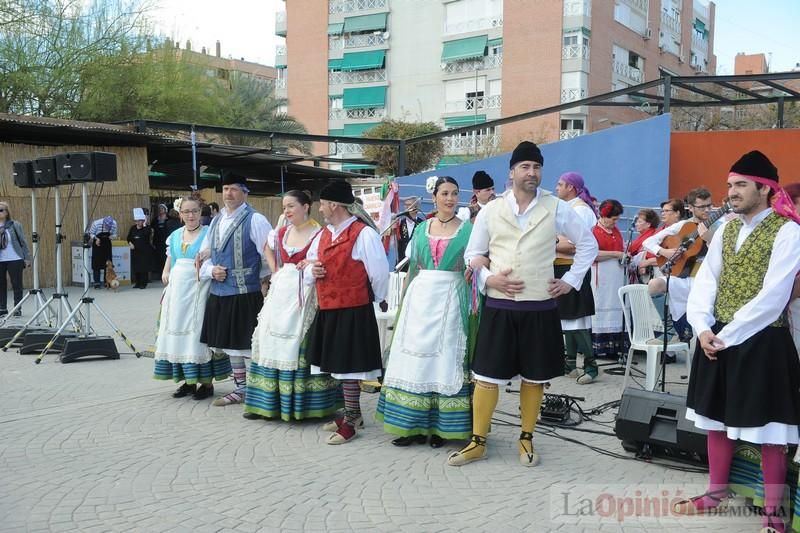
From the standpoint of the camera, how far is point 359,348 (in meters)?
5.40

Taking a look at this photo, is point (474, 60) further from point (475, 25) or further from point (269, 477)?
point (269, 477)

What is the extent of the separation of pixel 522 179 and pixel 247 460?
261 cm

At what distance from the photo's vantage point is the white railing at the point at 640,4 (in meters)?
43.9

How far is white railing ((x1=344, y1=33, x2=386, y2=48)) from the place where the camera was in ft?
156

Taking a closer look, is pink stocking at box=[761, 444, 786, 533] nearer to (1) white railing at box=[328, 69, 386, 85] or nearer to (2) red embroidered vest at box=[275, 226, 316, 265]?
(2) red embroidered vest at box=[275, 226, 316, 265]

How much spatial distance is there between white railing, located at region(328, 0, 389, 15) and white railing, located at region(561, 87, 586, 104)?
47.0 ft

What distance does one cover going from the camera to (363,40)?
48.4 meters

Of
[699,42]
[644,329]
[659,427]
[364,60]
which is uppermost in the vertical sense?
[699,42]

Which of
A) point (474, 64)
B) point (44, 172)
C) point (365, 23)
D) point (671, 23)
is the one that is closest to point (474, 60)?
point (474, 64)

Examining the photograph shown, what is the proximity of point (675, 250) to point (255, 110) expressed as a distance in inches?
1375

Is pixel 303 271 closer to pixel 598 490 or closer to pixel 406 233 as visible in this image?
pixel 598 490

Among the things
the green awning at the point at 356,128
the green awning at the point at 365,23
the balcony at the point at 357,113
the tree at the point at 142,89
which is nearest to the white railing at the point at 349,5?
the green awning at the point at 365,23

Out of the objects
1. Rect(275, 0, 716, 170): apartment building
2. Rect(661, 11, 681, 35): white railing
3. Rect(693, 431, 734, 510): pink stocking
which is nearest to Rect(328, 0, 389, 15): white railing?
A: Rect(275, 0, 716, 170): apartment building

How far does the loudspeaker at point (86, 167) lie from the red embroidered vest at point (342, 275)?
4200 mm
